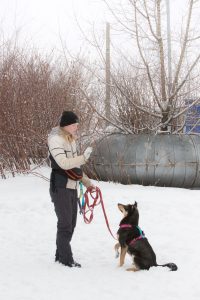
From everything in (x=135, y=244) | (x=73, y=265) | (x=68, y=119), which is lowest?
(x=73, y=265)

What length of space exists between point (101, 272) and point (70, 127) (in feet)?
5.12

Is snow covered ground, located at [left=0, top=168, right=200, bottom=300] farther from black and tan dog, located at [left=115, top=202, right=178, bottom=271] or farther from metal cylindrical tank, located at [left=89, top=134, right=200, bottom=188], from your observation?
metal cylindrical tank, located at [left=89, top=134, right=200, bottom=188]

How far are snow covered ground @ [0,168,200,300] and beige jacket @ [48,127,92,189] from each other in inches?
39.4

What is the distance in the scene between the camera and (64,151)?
5121 mm

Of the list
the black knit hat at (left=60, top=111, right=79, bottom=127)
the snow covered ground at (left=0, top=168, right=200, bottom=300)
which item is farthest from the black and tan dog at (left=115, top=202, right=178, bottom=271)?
the black knit hat at (left=60, top=111, right=79, bottom=127)

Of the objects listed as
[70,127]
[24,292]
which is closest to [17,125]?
[70,127]

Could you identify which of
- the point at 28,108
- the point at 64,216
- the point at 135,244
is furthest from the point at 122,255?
the point at 28,108

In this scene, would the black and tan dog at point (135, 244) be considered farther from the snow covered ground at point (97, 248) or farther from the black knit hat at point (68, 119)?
the black knit hat at point (68, 119)

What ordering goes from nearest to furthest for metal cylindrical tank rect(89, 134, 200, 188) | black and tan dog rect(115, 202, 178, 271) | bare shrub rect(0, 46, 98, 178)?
black and tan dog rect(115, 202, 178, 271) → metal cylindrical tank rect(89, 134, 200, 188) → bare shrub rect(0, 46, 98, 178)

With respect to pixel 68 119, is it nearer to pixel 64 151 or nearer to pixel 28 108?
pixel 64 151

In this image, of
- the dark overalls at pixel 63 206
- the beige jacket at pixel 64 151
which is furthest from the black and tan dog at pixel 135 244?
the beige jacket at pixel 64 151

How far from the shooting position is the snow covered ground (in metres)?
4.47

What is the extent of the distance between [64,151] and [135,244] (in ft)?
4.07

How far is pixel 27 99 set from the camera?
1116 cm
